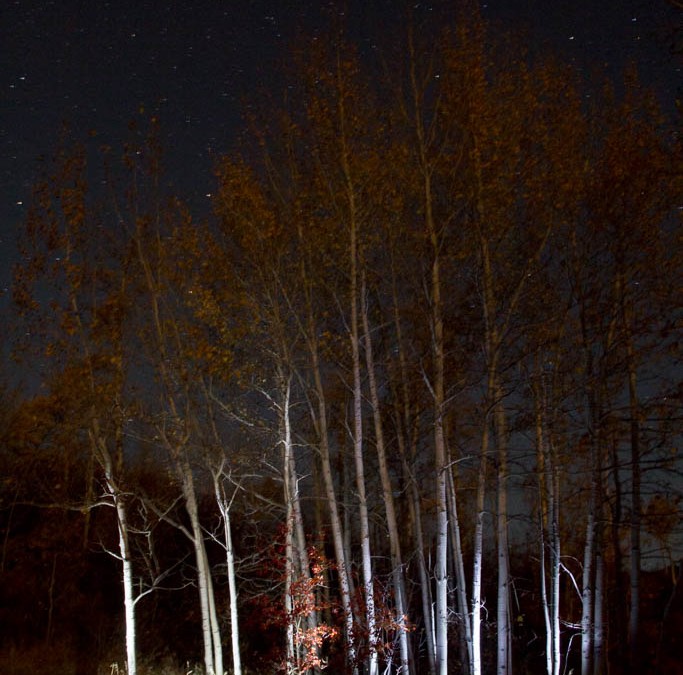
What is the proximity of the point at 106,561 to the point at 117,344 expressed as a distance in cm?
1203

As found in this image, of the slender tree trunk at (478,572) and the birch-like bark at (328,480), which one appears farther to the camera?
the birch-like bark at (328,480)

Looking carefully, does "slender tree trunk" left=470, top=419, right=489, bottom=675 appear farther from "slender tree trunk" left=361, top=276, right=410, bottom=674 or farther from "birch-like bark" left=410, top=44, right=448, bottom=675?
"slender tree trunk" left=361, top=276, right=410, bottom=674

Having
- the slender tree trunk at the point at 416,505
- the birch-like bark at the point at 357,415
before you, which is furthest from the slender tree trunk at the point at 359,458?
the slender tree trunk at the point at 416,505

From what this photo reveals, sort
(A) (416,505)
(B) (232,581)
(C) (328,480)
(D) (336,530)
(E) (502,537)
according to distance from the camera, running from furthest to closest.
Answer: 1. (A) (416,505)
2. (B) (232,581)
3. (C) (328,480)
4. (D) (336,530)
5. (E) (502,537)

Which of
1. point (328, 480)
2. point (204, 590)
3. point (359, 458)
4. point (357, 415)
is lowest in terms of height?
point (204, 590)

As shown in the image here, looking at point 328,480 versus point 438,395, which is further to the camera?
point 328,480

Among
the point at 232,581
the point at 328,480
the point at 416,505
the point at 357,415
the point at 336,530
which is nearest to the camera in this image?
the point at 357,415

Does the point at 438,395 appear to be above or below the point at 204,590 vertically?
above

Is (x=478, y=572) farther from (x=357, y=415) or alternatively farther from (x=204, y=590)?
(x=204, y=590)

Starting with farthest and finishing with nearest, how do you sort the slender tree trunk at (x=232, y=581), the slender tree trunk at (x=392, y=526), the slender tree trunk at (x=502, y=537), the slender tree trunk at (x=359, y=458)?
1. the slender tree trunk at (x=232, y=581)
2. the slender tree trunk at (x=392, y=526)
3. the slender tree trunk at (x=359, y=458)
4. the slender tree trunk at (x=502, y=537)

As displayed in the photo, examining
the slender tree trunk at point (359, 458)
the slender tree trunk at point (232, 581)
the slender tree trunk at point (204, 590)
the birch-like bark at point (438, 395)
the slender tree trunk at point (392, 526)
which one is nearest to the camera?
the birch-like bark at point (438, 395)

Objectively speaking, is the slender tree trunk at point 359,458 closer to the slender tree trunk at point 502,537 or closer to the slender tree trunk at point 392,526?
the slender tree trunk at point 392,526

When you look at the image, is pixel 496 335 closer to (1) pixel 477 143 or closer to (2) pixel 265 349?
(1) pixel 477 143

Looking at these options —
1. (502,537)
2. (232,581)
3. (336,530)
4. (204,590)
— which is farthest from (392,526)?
(204,590)
